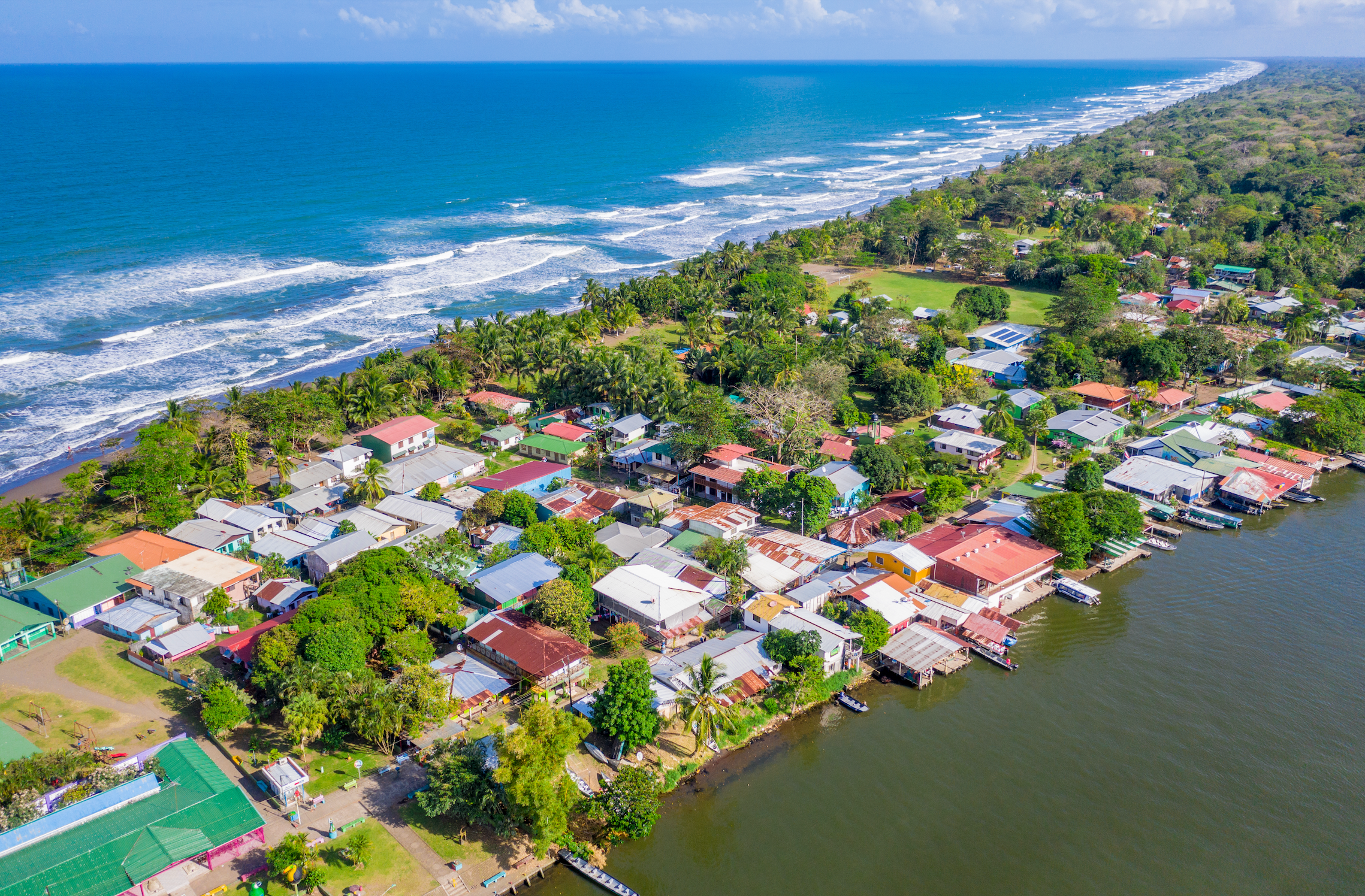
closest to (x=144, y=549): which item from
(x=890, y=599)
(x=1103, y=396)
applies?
(x=890, y=599)

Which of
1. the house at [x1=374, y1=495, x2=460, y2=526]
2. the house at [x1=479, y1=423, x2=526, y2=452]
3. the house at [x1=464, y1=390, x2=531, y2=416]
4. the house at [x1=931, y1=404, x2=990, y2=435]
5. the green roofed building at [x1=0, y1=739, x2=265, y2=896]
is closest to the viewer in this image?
the green roofed building at [x1=0, y1=739, x2=265, y2=896]

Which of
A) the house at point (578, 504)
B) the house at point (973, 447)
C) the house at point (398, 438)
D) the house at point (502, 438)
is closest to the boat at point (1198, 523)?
the house at point (973, 447)

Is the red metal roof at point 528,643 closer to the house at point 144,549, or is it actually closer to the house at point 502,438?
the house at point 144,549

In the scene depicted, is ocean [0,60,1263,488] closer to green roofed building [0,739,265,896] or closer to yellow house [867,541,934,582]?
green roofed building [0,739,265,896]

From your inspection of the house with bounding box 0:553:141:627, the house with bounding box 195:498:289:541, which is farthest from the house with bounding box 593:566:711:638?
the house with bounding box 0:553:141:627

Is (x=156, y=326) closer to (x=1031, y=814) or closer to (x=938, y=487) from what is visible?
(x=938, y=487)

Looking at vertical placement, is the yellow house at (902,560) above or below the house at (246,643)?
below
